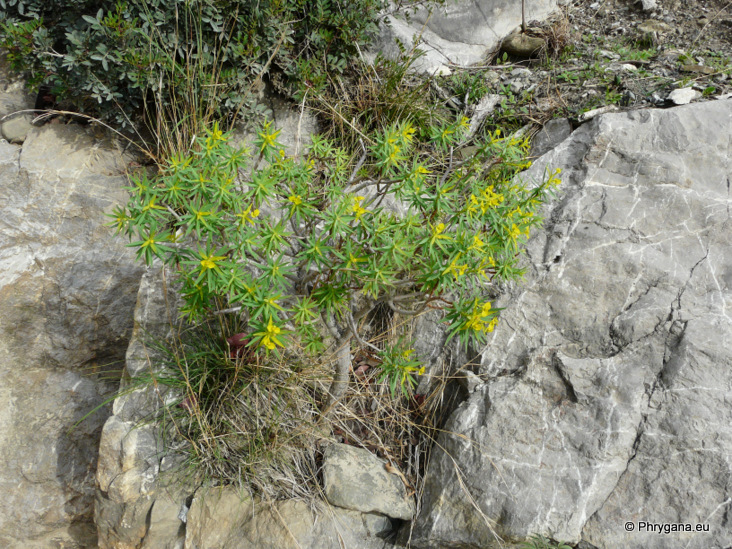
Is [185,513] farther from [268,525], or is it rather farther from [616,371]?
[616,371]

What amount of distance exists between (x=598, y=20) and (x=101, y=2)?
13.1 feet

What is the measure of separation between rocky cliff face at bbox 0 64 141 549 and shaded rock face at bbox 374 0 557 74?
2.71 meters

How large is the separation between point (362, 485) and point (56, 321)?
2327 millimetres

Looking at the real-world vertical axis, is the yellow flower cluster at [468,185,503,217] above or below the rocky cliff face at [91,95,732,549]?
above

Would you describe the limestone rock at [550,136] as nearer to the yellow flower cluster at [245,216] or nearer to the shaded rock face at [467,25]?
the shaded rock face at [467,25]

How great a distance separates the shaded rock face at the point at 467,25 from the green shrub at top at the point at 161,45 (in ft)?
2.97

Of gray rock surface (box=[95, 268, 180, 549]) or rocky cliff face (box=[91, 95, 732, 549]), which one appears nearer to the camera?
rocky cliff face (box=[91, 95, 732, 549])

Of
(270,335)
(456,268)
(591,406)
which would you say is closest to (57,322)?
(270,335)

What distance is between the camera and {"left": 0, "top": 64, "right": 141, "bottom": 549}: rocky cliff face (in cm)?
344

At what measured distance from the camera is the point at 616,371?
276 cm

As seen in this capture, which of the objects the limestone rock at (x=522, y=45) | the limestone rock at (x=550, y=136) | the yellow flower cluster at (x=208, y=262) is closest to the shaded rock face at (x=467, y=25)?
the limestone rock at (x=522, y=45)

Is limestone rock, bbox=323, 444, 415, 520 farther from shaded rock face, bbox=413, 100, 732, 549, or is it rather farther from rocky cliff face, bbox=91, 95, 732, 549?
shaded rock face, bbox=413, 100, 732, 549

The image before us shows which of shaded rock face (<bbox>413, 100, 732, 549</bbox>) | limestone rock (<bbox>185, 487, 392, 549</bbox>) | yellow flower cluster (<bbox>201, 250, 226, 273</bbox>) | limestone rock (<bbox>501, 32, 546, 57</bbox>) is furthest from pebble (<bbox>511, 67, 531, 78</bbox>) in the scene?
limestone rock (<bbox>185, 487, 392, 549</bbox>)

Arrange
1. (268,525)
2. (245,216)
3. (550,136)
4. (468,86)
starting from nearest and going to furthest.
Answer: (245,216), (268,525), (550,136), (468,86)
